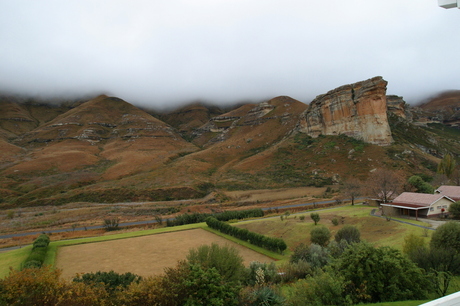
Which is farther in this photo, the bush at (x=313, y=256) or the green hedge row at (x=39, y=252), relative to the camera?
the green hedge row at (x=39, y=252)

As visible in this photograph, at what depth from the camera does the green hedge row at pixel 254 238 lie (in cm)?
2303

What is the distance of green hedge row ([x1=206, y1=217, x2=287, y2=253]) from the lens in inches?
907

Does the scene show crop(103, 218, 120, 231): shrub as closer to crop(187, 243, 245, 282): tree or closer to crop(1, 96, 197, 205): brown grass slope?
crop(1, 96, 197, 205): brown grass slope

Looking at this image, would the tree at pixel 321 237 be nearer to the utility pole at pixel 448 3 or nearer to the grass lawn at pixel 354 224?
the grass lawn at pixel 354 224

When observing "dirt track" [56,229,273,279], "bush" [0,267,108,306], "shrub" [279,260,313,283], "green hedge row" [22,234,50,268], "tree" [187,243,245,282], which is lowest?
"dirt track" [56,229,273,279]

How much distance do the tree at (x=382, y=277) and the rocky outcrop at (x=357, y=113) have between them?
6420cm

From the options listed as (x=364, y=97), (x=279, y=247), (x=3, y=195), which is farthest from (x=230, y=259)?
(x=3, y=195)

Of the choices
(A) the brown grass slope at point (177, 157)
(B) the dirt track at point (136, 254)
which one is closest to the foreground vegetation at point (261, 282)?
(B) the dirt track at point (136, 254)

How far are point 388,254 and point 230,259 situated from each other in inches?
255

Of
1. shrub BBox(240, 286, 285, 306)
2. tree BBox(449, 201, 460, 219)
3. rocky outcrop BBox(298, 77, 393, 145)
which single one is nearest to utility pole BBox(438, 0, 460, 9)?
shrub BBox(240, 286, 285, 306)

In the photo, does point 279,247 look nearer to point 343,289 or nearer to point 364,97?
point 343,289

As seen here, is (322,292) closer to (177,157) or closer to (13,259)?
(13,259)

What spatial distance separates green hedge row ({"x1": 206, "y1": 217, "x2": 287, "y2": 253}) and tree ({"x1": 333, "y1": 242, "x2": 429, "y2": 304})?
40.4ft

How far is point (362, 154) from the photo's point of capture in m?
66.4
